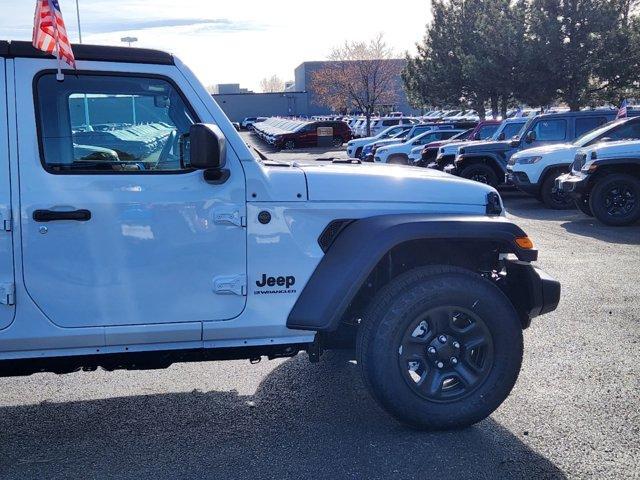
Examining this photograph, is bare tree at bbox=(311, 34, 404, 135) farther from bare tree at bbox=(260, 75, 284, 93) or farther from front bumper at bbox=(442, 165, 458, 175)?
bare tree at bbox=(260, 75, 284, 93)

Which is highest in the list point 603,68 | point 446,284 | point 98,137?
point 603,68

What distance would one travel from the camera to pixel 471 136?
64.8ft

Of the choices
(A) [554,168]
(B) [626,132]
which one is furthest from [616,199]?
(A) [554,168]

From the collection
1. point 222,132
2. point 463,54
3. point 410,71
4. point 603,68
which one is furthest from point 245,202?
point 410,71

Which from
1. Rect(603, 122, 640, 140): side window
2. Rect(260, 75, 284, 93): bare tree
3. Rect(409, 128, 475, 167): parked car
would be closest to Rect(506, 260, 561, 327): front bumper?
Rect(603, 122, 640, 140): side window

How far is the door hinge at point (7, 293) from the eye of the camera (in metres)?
3.62

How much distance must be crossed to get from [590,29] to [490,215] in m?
22.0

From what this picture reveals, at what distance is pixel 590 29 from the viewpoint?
77.5 feet

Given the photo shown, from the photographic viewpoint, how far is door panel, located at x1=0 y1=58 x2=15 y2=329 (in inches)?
142

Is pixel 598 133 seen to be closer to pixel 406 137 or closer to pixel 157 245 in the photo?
pixel 157 245

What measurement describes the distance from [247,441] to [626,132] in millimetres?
10797

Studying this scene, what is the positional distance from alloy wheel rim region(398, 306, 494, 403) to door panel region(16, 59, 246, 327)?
1040 millimetres

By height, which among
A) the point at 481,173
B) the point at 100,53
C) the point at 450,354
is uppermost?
the point at 100,53

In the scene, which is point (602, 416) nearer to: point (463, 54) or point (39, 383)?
point (39, 383)
